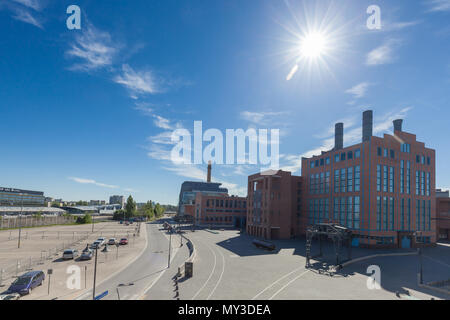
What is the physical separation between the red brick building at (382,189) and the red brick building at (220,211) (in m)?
49.6

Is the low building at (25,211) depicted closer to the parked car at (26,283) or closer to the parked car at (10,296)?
the parked car at (26,283)

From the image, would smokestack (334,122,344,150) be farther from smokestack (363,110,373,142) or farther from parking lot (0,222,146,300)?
parking lot (0,222,146,300)

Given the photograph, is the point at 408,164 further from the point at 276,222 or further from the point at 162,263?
the point at 162,263

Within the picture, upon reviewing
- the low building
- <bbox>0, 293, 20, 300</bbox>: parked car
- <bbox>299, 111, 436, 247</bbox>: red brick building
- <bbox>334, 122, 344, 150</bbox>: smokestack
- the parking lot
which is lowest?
the low building

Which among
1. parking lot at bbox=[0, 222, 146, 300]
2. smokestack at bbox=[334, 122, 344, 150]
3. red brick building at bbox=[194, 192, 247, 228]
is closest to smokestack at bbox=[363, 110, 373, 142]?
smokestack at bbox=[334, 122, 344, 150]

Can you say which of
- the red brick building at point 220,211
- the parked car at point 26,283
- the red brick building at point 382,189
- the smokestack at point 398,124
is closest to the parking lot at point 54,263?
the parked car at point 26,283

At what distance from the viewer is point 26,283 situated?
2644 centimetres

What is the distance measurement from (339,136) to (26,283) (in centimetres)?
7456

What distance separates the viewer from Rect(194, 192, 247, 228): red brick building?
113 metres

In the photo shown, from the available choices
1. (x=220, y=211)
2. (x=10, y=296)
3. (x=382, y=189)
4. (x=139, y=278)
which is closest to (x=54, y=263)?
(x=10, y=296)

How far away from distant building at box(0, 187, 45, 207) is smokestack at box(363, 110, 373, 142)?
618 ft

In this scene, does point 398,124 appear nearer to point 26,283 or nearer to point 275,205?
point 275,205
